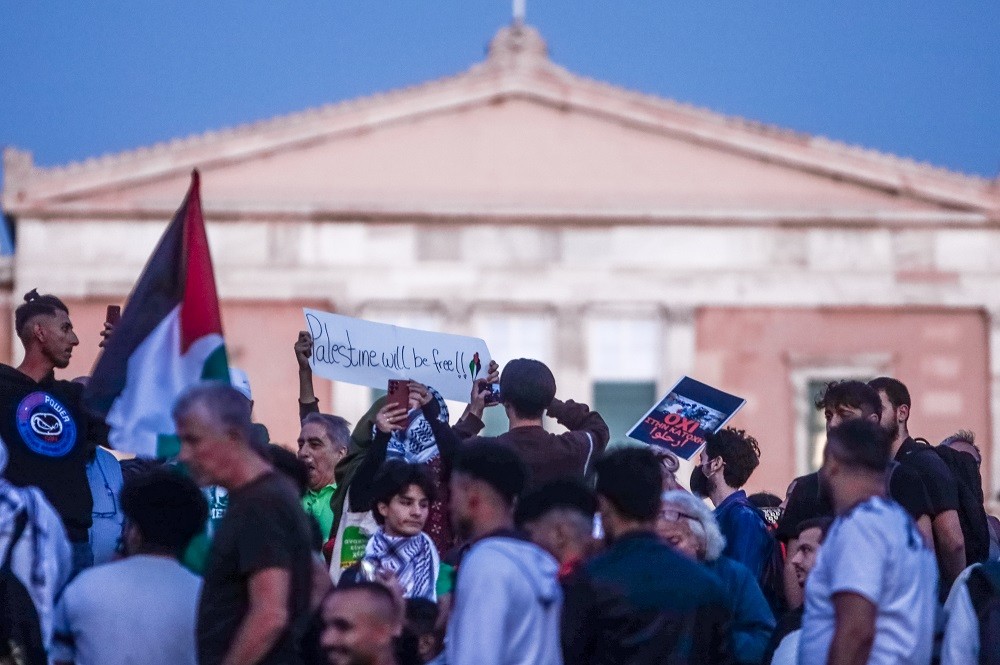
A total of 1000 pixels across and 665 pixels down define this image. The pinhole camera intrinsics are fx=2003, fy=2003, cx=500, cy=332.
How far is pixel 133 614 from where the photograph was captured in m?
5.88

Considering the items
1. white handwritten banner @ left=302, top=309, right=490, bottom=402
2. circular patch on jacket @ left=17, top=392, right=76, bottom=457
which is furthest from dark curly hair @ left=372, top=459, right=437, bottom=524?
circular patch on jacket @ left=17, top=392, right=76, bottom=457

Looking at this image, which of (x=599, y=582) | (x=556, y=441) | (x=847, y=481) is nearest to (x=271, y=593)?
(x=599, y=582)

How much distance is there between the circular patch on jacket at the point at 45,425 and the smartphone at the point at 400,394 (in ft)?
4.01

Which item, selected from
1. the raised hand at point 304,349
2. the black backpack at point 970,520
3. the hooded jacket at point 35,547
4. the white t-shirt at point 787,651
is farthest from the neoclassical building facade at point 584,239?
the hooded jacket at point 35,547

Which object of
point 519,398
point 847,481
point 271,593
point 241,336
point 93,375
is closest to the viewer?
point 271,593

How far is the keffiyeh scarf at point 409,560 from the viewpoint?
746 cm

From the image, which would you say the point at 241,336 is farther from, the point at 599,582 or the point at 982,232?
the point at 599,582

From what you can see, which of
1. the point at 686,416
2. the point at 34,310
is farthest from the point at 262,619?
the point at 686,416

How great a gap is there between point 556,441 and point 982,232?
22.5 meters

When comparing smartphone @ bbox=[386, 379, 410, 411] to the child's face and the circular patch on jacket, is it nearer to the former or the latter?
the child's face

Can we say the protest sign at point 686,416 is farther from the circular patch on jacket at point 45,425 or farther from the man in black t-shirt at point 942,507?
the circular patch on jacket at point 45,425

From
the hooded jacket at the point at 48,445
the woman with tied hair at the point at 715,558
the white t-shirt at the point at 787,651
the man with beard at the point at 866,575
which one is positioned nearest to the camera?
the man with beard at the point at 866,575

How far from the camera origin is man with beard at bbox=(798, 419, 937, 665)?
18.9 ft

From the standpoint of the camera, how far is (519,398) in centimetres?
749
